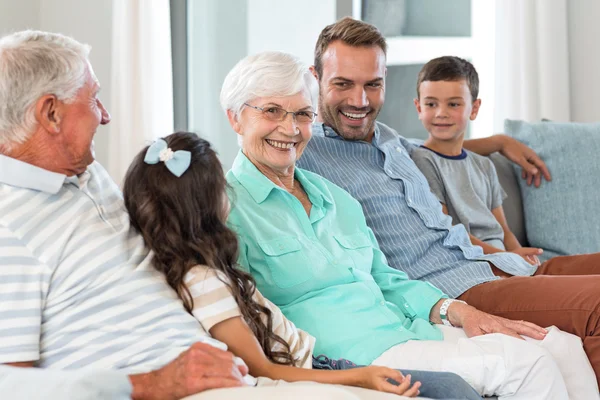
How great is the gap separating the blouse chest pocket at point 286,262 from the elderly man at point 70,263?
348mm

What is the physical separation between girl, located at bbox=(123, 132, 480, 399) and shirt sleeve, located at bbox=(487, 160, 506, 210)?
4.55 feet

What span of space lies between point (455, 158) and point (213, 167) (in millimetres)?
1441

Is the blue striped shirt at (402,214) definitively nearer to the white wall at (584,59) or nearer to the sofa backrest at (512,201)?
the sofa backrest at (512,201)

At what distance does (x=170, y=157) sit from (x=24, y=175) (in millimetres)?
267

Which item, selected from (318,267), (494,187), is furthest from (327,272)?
(494,187)

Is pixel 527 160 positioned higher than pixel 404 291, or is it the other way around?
pixel 527 160

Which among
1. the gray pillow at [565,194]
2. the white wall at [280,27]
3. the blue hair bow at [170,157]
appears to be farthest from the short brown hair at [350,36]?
the white wall at [280,27]

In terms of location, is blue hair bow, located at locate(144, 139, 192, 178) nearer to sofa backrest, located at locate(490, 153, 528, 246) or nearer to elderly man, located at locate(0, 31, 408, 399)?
elderly man, located at locate(0, 31, 408, 399)

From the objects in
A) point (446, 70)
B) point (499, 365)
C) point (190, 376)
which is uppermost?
point (446, 70)

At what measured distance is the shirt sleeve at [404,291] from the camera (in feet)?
7.08

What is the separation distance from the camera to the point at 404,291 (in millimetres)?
2164

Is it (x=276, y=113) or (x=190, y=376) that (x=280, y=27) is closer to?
(x=276, y=113)

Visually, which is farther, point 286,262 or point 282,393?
point 286,262

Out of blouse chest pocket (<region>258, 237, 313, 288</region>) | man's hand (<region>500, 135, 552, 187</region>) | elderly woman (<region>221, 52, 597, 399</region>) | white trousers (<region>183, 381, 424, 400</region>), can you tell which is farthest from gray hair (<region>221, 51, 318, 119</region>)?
man's hand (<region>500, 135, 552, 187</region>)
